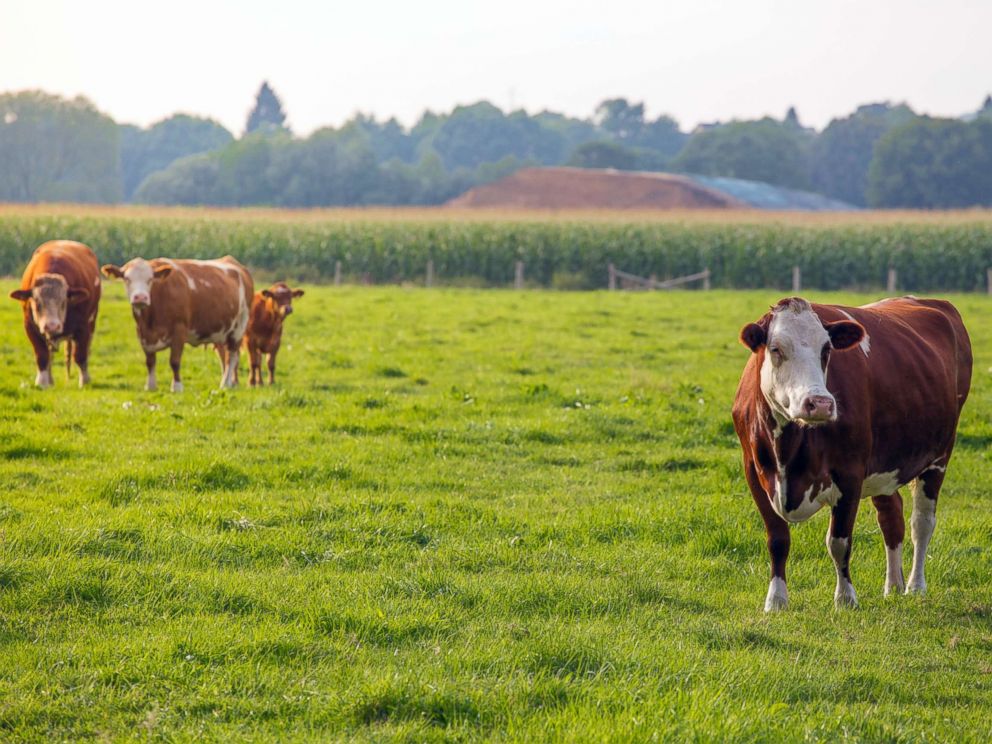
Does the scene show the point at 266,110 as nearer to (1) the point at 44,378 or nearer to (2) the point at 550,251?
(2) the point at 550,251

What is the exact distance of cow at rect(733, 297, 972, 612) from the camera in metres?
5.92

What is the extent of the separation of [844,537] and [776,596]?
1.68 feet

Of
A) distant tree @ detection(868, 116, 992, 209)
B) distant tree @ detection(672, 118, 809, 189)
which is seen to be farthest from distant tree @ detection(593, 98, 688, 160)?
distant tree @ detection(868, 116, 992, 209)

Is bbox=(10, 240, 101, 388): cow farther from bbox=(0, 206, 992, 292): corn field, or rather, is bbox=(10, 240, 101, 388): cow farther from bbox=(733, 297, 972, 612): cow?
bbox=(0, 206, 992, 292): corn field

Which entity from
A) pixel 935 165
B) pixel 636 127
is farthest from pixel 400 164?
pixel 636 127

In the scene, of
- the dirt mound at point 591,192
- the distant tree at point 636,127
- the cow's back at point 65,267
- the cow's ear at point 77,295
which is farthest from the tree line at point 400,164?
the cow's ear at point 77,295

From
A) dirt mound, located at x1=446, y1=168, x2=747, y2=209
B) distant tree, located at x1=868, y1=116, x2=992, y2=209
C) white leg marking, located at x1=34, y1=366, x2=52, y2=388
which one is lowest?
white leg marking, located at x1=34, y1=366, x2=52, y2=388

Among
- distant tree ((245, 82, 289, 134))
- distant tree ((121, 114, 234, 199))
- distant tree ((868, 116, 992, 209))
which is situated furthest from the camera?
distant tree ((245, 82, 289, 134))

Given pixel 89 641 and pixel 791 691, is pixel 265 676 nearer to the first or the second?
pixel 89 641

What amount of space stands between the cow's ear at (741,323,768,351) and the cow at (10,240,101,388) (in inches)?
405

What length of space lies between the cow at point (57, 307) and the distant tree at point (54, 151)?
8584 centimetres

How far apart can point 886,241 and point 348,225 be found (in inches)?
768

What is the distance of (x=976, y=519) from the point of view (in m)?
8.21

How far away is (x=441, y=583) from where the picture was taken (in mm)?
6359
